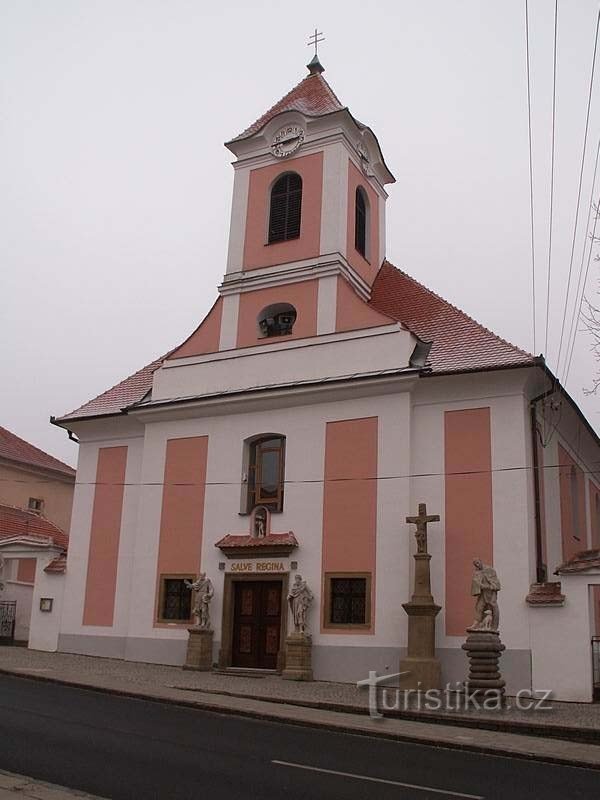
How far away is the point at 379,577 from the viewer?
18.9m

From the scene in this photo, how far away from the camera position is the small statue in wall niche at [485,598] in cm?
1636

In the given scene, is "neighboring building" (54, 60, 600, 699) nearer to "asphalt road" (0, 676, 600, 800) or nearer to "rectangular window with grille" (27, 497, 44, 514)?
"asphalt road" (0, 676, 600, 800)

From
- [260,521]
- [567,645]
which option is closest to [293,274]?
[260,521]

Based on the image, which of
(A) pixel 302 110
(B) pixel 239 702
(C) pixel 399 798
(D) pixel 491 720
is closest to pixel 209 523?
(B) pixel 239 702

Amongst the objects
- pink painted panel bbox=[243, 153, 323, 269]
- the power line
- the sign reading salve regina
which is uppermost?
pink painted panel bbox=[243, 153, 323, 269]

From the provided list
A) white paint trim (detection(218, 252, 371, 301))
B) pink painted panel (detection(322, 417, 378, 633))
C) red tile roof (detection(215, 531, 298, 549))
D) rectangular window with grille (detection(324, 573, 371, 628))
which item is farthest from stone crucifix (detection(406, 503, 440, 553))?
white paint trim (detection(218, 252, 371, 301))

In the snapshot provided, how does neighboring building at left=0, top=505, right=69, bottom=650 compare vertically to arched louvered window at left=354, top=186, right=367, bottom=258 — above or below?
below

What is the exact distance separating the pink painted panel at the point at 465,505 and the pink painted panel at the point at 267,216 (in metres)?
6.57

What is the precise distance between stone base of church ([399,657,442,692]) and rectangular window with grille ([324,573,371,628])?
1899mm

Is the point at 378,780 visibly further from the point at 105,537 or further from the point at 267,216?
the point at 267,216

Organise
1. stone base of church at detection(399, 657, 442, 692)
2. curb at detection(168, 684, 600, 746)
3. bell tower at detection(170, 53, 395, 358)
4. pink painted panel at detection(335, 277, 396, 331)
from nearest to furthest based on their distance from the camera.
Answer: curb at detection(168, 684, 600, 746)
stone base of church at detection(399, 657, 442, 692)
pink painted panel at detection(335, 277, 396, 331)
bell tower at detection(170, 53, 395, 358)

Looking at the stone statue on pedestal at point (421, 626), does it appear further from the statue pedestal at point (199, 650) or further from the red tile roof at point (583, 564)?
the statue pedestal at point (199, 650)

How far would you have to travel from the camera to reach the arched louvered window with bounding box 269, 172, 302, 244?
2372cm

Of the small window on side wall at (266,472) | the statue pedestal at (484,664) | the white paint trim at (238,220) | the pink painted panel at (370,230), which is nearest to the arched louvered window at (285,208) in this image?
the white paint trim at (238,220)
